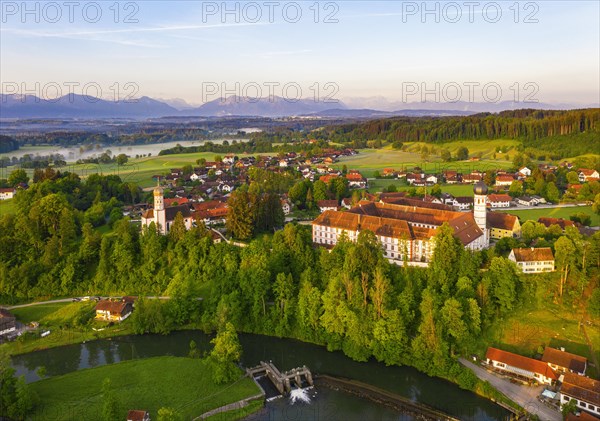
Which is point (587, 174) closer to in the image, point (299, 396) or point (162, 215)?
point (162, 215)

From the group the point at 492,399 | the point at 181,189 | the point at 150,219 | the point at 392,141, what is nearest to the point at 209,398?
the point at 492,399

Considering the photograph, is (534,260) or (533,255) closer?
(534,260)

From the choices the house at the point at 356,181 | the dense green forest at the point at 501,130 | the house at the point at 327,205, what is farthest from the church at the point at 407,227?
the dense green forest at the point at 501,130

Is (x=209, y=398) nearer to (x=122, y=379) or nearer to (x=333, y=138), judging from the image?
(x=122, y=379)

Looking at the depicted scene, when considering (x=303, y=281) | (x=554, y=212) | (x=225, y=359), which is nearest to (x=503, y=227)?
(x=554, y=212)

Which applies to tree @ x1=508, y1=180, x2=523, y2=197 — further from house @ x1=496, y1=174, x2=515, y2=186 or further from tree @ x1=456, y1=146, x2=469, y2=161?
tree @ x1=456, y1=146, x2=469, y2=161

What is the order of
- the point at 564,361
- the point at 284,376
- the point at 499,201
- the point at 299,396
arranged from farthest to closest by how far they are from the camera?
1. the point at 499,201
2. the point at 284,376
3. the point at 299,396
4. the point at 564,361

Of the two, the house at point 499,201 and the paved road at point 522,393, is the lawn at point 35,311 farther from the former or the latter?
the house at point 499,201
